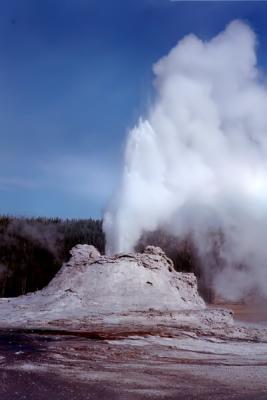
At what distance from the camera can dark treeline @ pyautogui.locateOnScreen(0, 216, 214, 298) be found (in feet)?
101

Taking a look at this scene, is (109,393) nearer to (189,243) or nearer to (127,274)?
(127,274)

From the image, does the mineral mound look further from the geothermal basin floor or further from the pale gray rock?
the geothermal basin floor

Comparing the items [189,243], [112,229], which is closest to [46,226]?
[189,243]

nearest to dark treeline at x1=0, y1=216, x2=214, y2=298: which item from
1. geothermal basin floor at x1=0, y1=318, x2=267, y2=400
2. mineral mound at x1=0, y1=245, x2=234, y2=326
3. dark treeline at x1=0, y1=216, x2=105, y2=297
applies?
dark treeline at x1=0, y1=216, x2=105, y2=297

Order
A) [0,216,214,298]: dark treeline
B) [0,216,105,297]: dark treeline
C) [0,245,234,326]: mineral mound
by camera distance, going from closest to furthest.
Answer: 1. [0,245,234,326]: mineral mound
2. [0,216,214,298]: dark treeline
3. [0,216,105,297]: dark treeline

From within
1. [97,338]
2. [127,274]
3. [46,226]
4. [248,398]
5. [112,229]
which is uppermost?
[46,226]

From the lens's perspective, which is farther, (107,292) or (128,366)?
(107,292)

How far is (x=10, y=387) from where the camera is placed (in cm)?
665

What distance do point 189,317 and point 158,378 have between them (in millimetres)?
6846

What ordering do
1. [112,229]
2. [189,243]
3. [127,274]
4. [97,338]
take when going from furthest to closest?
1. [189,243]
2. [112,229]
3. [127,274]
4. [97,338]

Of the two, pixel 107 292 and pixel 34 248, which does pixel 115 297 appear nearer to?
pixel 107 292

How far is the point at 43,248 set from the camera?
34.7m

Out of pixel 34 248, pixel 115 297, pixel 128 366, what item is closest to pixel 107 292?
pixel 115 297

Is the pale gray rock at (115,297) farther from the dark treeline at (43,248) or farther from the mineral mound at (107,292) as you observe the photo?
the dark treeline at (43,248)
